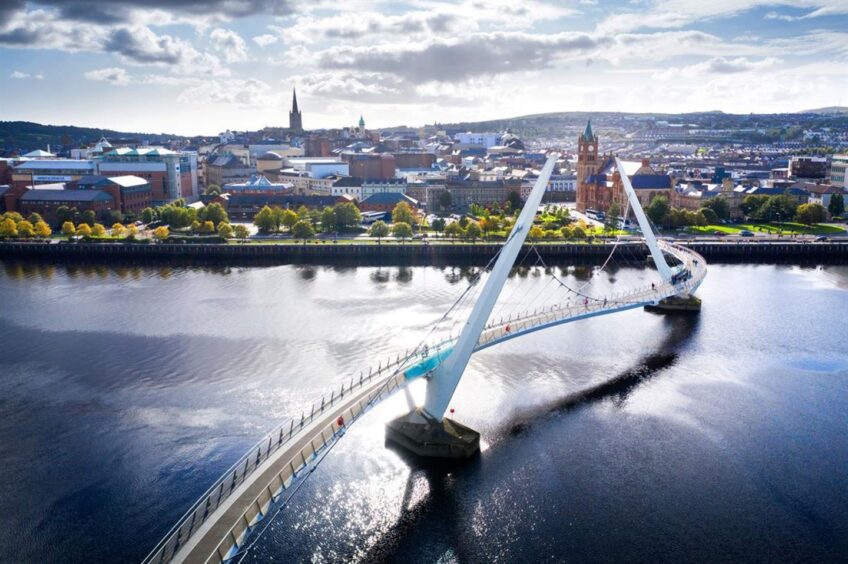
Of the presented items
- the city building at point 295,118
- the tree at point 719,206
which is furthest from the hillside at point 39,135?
the tree at point 719,206

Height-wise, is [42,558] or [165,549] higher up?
[165,549]

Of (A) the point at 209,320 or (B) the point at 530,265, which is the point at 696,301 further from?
(A) the point at 209,320

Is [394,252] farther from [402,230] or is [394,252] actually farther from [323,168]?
[323,168]

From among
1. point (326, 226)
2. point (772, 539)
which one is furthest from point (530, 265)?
point (772, 539)

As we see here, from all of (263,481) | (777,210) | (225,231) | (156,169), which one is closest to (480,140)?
(156,169)

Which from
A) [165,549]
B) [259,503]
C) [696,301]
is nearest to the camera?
[165,549]
